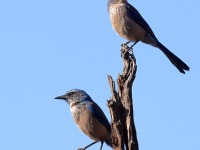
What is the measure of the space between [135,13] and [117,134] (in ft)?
17.8

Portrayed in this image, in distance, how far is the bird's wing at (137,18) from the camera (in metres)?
13.5

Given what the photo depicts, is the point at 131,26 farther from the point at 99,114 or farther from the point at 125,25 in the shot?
the point at 99,114

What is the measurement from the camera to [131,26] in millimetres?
13312

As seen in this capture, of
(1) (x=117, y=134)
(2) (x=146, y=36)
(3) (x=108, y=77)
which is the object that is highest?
(2) (x=146, y=36)

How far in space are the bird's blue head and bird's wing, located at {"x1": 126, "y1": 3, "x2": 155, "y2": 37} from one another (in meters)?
1.94

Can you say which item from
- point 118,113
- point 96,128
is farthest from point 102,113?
point 118,113

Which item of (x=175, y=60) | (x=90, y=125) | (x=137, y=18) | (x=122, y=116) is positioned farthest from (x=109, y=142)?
(x=122, y=116)

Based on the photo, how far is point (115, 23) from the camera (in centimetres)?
1339

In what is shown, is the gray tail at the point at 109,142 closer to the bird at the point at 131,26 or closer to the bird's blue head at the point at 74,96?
the bird's blue head at the point at 74,96

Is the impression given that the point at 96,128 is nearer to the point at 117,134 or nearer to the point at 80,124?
the point at 80,124

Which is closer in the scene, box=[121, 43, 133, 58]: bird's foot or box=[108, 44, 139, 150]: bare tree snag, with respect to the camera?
box=[108, 44, 139, 150]: bare tree snag

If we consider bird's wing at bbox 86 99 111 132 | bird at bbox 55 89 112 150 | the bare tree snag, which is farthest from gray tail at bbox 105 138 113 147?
the bare tree snag

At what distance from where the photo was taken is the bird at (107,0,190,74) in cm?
1329

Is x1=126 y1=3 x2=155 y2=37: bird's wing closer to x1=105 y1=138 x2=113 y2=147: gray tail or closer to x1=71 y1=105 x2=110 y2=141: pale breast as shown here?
x1=71 y1=105 x2=110 y2=141: pale breast
